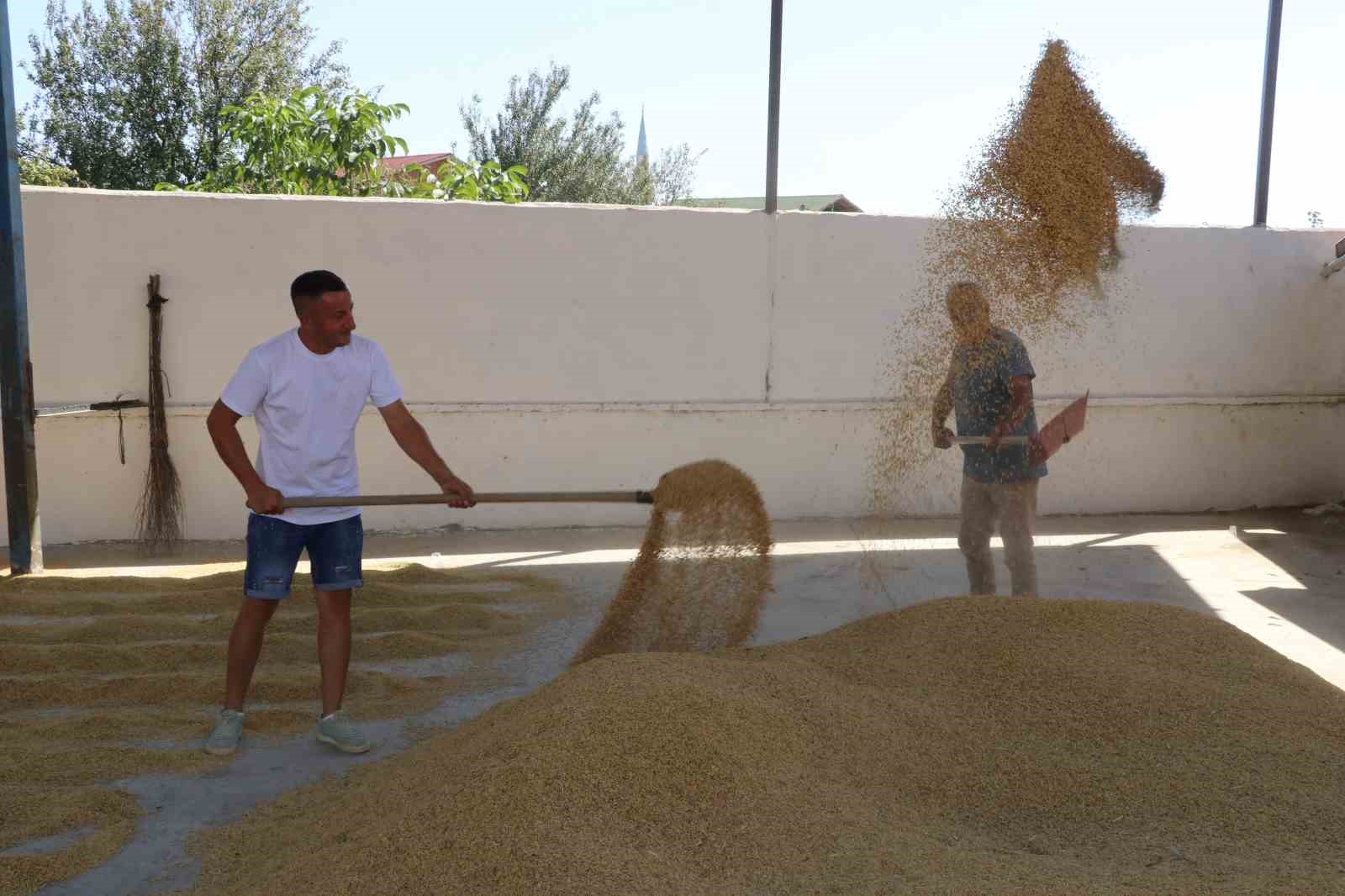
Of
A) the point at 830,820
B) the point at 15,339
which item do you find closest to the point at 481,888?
the point at 830,820

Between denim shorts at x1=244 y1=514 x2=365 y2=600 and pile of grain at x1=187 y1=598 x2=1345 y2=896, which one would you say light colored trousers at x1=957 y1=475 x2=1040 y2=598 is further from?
denim shorts at x1=244 y1=514 x2=365 y2=600

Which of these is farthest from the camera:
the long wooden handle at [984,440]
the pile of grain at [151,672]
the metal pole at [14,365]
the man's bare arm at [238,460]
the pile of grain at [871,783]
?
the metal pole at [14,365]

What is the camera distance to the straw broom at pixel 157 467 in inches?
239

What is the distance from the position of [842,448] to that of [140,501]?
3.91 metres

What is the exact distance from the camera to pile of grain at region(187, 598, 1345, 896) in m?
2.21

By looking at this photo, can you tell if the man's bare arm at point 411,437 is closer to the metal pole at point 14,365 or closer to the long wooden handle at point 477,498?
the long wooden handle at point 477,498

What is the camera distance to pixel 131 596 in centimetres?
498

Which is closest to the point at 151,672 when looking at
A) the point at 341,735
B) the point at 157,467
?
the point at 341,735

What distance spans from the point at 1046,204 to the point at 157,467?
4.54m

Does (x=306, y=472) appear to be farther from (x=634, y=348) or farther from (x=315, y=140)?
(x=315, y=140)

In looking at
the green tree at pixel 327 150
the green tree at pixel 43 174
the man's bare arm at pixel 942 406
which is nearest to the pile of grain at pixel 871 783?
the man's bare arm at pixel 942 406

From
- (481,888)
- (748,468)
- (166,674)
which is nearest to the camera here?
(481,888)

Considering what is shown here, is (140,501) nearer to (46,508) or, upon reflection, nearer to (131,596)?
(46,508)

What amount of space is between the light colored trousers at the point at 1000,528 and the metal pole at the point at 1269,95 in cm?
400
